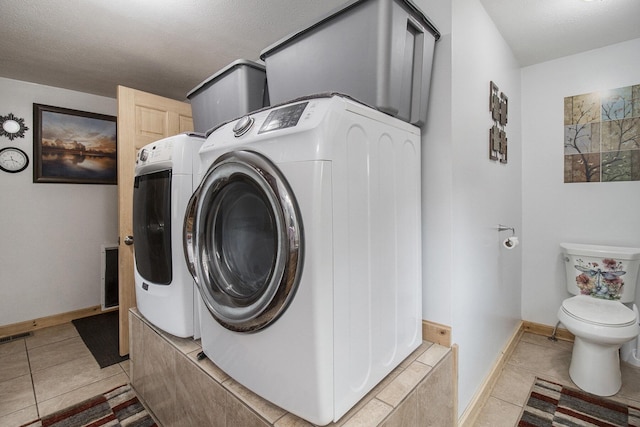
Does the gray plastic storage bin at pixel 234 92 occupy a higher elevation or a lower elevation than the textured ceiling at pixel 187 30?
lower

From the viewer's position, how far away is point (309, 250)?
0.88 metres

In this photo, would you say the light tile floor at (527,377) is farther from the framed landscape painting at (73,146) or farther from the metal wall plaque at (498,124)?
the framed landscape painting at (73,146)

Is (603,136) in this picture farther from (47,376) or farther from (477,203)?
(47,376)

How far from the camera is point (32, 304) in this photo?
299 cm

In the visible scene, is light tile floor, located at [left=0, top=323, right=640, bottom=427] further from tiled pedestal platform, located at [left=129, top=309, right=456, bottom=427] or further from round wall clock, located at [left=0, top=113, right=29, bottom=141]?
round wall clock, located at [left=0, top=113, right=29, bottom=141]

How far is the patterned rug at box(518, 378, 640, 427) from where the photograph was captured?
1.69 m

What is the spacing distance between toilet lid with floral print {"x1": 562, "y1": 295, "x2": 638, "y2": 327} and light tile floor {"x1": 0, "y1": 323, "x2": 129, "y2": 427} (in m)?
3.11

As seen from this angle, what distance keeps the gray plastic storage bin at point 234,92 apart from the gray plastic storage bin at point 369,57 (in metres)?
0.27

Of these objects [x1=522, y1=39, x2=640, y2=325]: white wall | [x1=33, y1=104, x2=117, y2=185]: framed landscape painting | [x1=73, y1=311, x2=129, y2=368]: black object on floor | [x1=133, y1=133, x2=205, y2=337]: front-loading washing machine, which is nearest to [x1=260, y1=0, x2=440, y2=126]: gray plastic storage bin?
[x1=133, y1=133, x2=205, y2=337]: front-loading washing machine

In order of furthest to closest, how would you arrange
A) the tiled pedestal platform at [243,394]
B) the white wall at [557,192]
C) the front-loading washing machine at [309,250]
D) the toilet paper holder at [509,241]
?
the white wall at [557,192] → the toilet paper holder at [509,241] → the tiled pedestal platform at [243,394] → the front-loading washing machine at [309,250]

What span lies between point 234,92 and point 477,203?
1.49 m

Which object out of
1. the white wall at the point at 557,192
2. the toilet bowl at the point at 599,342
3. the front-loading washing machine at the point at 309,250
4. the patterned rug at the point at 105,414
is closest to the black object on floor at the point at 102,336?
the patterned rug at the point at 105,414

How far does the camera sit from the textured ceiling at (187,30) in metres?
1.76

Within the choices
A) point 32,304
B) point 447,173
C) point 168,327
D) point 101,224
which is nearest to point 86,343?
point 32,304
